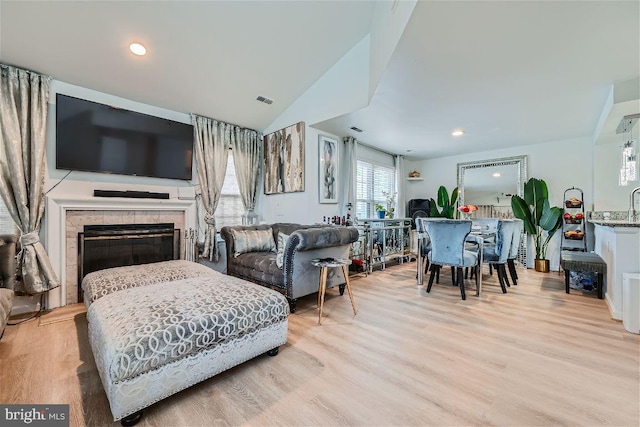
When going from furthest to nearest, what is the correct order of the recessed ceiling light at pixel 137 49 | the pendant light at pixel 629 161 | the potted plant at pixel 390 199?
the potted plant at pixel 390 199
the recessed ceiling light at pixel 137 49
the pendant light at pixel 629 161

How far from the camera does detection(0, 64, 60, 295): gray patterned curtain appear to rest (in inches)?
102

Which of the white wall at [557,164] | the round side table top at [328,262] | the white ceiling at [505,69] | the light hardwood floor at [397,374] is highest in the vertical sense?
the white ceiling at [505,69]

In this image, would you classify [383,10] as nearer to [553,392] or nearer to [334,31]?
[334,31]

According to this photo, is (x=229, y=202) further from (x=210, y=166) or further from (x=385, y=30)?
(x=385, y=30)

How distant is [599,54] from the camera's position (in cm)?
222

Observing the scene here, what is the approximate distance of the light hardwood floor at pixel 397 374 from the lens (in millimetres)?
1323

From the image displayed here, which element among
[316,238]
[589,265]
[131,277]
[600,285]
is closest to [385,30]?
[316,238]

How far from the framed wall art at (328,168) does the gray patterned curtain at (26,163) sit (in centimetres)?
328

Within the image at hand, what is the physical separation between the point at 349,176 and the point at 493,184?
312 cm

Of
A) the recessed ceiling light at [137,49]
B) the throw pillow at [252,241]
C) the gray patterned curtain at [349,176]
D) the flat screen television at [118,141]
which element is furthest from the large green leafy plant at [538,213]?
the recessed ceiling light at [137,49]

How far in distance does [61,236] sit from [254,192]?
2.51 meters

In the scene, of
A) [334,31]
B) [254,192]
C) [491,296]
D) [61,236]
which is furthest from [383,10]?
[61,236]

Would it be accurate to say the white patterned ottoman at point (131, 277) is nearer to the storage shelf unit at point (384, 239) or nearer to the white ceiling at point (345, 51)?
the white ceiling at point (345, 51)

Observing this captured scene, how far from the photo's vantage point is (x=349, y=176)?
4.56 m
